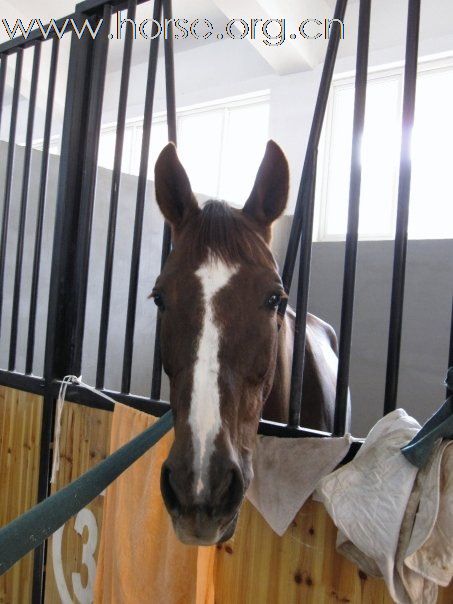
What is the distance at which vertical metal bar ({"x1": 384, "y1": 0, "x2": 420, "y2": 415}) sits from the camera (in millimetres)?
930

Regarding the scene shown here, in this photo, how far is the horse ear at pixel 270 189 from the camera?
1.01 m

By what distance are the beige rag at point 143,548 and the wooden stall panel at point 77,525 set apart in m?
0.15

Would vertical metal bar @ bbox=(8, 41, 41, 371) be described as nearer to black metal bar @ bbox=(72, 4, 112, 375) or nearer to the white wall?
black metal bar @ bbox=(72, 4, 112, 375)

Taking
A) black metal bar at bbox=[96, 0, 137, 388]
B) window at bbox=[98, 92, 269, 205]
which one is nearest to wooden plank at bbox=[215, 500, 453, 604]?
black metal bar at bbox=[96, 0, 137, 388]

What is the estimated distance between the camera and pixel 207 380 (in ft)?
2.39

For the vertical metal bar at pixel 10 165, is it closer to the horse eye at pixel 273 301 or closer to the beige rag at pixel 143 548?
the beige rag at pixel 143 548

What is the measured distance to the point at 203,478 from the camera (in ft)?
2.13

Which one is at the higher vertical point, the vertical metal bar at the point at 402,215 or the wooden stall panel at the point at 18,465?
the vertical metal bar at the point at 402,215

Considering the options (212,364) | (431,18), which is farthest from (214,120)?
(212,364)

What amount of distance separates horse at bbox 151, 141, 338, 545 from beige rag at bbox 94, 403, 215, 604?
396 millimetres

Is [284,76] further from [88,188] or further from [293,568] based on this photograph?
→ [293,568]

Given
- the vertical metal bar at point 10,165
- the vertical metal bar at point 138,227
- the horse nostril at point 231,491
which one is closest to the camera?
the horse nostril at point 231,491

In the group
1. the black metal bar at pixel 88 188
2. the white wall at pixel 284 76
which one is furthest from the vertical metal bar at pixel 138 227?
the white wall at pixel 284 76

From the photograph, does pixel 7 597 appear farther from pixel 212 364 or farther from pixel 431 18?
pixel 431 18
